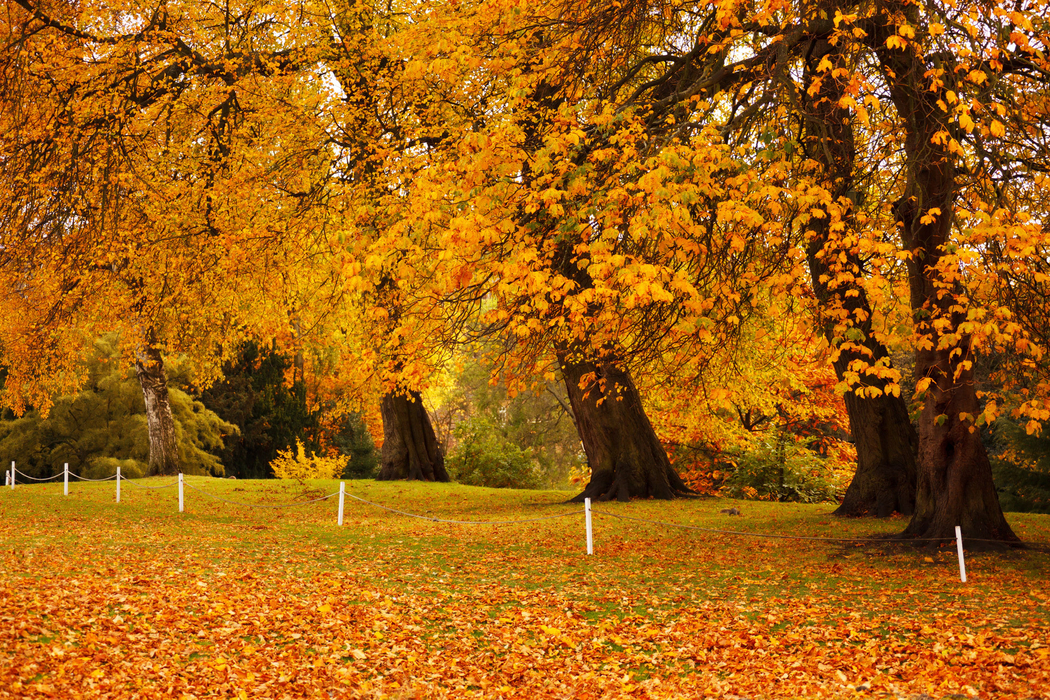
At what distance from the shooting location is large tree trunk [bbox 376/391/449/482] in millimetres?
26703

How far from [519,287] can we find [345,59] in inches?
385

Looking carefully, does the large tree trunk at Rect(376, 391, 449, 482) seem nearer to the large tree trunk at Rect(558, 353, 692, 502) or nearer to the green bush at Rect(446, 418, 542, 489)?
the green bush at Rect(446, 418, 542, 489)

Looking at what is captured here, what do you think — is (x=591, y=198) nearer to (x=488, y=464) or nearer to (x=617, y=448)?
(x=617, y=448)

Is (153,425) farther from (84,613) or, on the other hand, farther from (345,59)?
(84,613)

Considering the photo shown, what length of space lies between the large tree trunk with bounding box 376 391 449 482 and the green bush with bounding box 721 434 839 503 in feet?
29.6

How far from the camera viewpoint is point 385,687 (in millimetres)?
6297

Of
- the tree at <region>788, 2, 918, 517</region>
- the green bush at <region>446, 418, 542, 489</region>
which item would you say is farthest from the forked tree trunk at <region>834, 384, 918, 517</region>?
the green bush at <region>446, 418, 542, 489</region>

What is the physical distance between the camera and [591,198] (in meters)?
8.95

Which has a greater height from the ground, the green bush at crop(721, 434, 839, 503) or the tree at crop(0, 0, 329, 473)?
the tree at crop(0, 0, 329, 473)

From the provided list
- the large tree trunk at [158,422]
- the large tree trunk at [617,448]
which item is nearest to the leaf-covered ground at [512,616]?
the large tree trunk at [617,448]

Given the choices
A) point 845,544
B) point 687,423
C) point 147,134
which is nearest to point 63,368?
point 147,134

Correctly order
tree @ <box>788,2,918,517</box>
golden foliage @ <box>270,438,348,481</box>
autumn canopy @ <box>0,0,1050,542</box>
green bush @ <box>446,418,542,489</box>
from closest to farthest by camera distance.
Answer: autumn canopy @ <box>0,0,1050,542</box>
tree @ <box>788,2,918,517</box>
green bush @ <box>446,418,542,489</box>
golden foliage @ <box>270,438,348,481</box>

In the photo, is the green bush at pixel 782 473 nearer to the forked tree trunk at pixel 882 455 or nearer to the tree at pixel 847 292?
the tree at pixel 847 292

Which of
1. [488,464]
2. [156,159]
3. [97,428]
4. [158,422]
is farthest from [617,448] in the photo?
[97,428]
